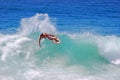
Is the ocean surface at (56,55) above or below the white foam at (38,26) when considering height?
below

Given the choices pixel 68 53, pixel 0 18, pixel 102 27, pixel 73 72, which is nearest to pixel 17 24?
pixel 0 18

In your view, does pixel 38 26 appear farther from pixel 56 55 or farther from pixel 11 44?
pixel 56 55

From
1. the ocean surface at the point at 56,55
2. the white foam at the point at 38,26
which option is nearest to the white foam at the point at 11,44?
the ocean surface at the point at 56,55

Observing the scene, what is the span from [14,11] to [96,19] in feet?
32.2

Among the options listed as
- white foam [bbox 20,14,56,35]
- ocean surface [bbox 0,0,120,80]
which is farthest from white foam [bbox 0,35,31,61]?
white foam [bbox 20,14,56,35]

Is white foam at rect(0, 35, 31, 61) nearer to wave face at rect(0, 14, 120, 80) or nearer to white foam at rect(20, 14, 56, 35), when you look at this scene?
wave face at rect(0, 14, 120, 80)

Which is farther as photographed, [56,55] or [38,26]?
[38,26]

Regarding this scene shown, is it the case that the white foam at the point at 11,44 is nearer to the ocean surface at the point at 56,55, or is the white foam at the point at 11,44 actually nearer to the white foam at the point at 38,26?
the ocean surface at the point at 56,55

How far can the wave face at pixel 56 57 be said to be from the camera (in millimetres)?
14845

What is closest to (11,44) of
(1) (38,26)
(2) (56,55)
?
(1) (38,26)

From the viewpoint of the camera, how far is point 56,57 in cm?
1769

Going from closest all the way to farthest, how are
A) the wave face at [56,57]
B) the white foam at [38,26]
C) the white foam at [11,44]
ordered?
the wave face at [56,57] → the white foam at [11,44] → the white foam at [38,26]

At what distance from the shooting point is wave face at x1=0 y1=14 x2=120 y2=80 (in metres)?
14.8

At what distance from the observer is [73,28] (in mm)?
26688
